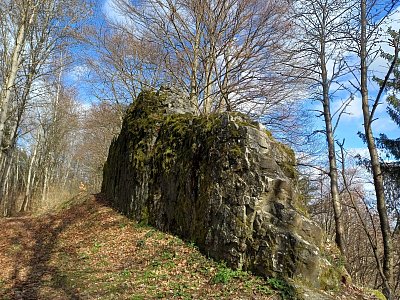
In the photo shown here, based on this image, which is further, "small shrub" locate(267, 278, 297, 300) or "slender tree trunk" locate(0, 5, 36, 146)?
"slender tree trunk" locate(0, 5, 36, 146)

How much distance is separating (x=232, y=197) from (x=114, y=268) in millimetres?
2804

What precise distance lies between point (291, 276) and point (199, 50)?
8120mm

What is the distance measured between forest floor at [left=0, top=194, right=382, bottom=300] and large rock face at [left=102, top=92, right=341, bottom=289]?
1.21 feet

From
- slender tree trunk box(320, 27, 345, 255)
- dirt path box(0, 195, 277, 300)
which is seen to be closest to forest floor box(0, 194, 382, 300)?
dirt path box(0, 195, 277, 300)

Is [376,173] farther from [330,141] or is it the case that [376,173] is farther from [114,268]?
[114,268]

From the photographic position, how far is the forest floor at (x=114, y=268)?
5.44 metres

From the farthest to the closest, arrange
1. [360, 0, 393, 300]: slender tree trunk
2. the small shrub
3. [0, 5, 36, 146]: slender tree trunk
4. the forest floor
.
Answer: [0, 5, 36, 146]: slender tree trunk
[360, 0, 393, 300]: slender tree trunk
the forest floor
the small shrub

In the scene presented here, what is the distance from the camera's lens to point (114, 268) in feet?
22.0

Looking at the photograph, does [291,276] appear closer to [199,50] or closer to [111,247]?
[111,247]

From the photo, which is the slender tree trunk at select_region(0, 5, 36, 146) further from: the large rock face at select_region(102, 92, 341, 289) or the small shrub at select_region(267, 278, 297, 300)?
the small shrub at select_region(267, 278, 297, 300)

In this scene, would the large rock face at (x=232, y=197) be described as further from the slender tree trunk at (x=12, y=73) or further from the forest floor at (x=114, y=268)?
the slender tree trunk at (x=12, y=73)

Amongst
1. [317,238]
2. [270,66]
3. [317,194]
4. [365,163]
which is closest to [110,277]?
[317,238]

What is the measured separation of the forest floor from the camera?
5.44 meters

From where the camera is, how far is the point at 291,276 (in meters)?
5.57
